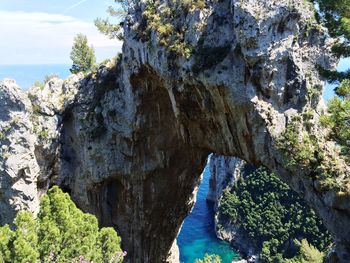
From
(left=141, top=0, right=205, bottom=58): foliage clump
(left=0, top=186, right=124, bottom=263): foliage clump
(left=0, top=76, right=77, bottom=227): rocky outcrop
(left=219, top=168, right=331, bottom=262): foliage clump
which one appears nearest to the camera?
(left=0, top=186, right=124, bottom=263): foliage clump

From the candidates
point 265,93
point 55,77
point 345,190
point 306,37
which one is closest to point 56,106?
point 55,77

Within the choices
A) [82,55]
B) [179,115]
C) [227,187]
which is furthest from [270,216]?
[179,115]

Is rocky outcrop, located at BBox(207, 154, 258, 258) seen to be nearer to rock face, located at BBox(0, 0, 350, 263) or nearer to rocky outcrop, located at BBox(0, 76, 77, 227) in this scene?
rock face, located at BBox(0, 0, 350, 263)

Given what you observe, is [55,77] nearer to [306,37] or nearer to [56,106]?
[56,106]

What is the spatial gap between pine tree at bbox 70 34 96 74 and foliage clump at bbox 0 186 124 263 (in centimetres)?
2441

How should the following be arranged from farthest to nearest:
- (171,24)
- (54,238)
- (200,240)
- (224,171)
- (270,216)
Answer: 1. (224,171)
2. (200,240)
3. (270,216)
4. (171,24)
5. (54,238)

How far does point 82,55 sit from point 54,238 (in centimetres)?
2735

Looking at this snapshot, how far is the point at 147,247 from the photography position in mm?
30484

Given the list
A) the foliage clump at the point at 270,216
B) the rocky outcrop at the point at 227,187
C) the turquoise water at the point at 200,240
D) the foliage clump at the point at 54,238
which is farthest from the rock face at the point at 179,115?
the rocky outcrop at the point at 227,187

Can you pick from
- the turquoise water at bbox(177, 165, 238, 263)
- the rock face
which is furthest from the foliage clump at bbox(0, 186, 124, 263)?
the turquoise water at bbox(177, 165, 238, 263)

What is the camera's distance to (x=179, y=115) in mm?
23312

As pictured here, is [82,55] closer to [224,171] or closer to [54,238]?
[54,238]

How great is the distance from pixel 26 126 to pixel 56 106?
309 cm

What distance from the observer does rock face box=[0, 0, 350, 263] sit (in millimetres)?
17281
